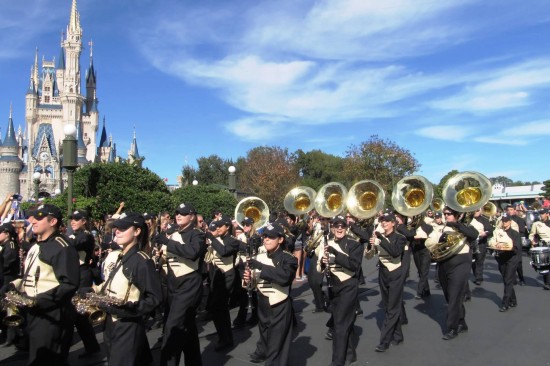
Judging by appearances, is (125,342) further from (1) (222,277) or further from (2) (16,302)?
(1) (222,277)

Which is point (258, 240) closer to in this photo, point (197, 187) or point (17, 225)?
point (17, 225)

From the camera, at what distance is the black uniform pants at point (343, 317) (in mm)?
5852

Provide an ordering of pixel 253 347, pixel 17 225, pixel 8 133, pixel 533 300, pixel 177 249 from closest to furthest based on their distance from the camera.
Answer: pixel 177 249, pixel 253 347, pixel 17 225, pixel 533 300, pixel 8 133

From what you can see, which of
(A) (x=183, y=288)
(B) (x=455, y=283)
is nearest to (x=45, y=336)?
(A) (x=183, y=288)

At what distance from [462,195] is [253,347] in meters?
4.51

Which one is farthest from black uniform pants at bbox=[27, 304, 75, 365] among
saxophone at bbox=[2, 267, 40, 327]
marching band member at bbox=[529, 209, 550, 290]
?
marching band member at bbox=[529, 209, 550, 290]

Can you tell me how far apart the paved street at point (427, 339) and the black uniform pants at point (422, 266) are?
37 centimetres

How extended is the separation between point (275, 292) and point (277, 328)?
397mm

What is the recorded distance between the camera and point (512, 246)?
30.8 feet

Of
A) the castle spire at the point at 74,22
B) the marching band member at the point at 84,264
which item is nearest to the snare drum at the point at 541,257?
the marching band member at the point at 84,264

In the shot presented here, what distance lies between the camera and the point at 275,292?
215 inches

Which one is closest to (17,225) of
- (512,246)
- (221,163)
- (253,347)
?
(253,347)

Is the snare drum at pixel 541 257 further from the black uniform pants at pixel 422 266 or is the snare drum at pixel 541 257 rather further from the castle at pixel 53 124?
the castle at pixel 53 124

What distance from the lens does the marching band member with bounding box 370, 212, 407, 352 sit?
686 centimetres
